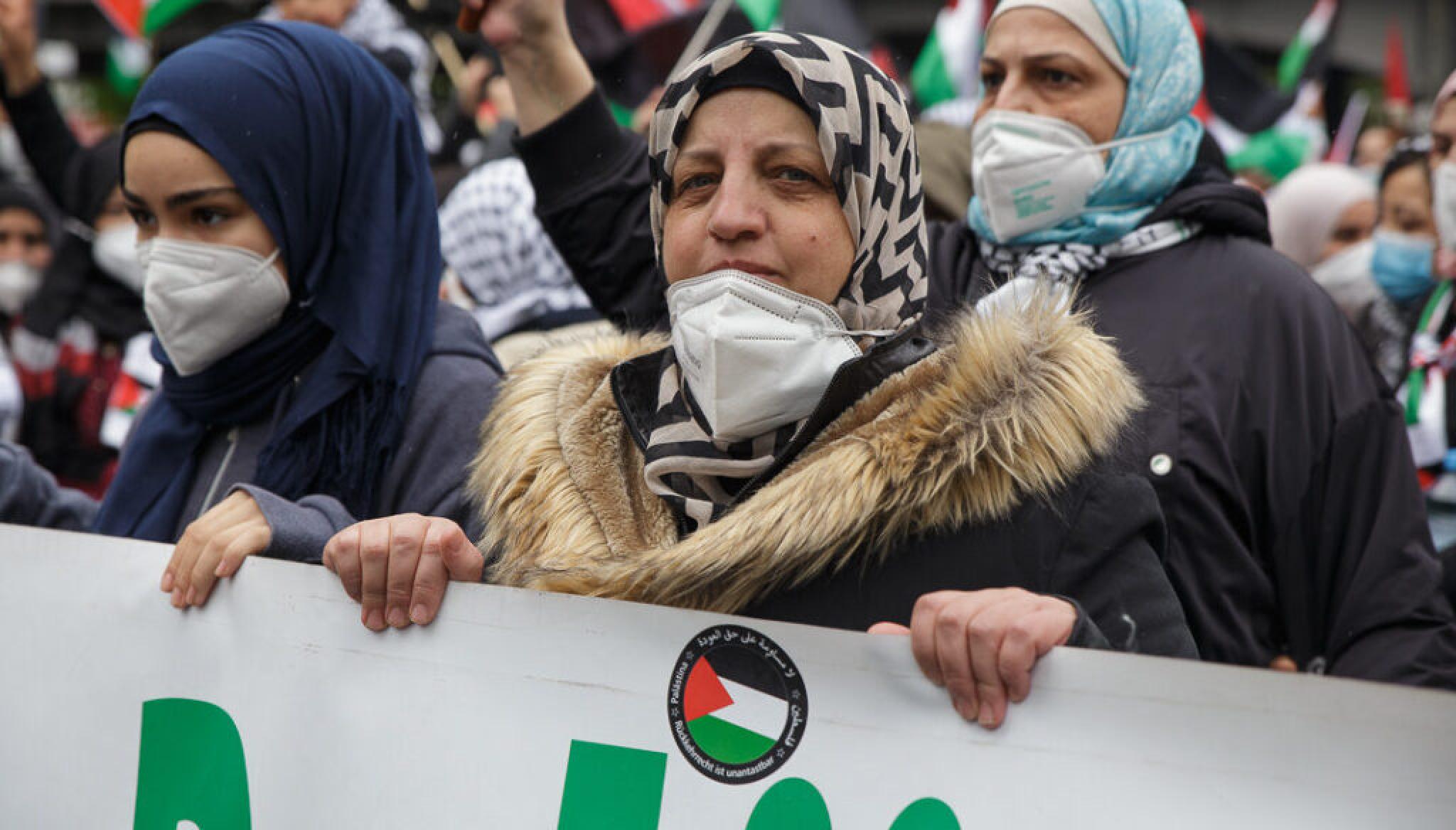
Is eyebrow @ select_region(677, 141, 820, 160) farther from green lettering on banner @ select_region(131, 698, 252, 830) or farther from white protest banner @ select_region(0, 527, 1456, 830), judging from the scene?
green lettering on banner @ select_region(131, 698, 252, 830)

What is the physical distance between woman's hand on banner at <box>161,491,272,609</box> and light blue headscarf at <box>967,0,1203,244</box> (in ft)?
5.01

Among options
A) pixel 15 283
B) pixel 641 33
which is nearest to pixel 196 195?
pixel 641 33

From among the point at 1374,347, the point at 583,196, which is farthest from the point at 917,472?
the point at 1374,347

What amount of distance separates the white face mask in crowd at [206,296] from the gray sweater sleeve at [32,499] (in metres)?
0.50

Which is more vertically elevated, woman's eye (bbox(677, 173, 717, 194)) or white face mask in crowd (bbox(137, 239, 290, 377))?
woman's eye (bbox(677, 173, 717, 194))

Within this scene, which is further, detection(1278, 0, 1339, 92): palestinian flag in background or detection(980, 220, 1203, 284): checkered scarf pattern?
detection(1278, 0, 1339, 92): palestinian flag in background

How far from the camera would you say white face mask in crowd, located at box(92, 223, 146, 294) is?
5566 mm

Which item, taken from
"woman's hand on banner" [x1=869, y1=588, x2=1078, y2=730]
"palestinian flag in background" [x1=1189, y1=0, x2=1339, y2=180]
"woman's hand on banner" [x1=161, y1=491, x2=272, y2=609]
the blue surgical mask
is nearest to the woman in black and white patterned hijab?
"woman's hand on banner" [x1=869, y1=588, x2=1078, y2=730]

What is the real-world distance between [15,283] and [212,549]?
5.10 meters

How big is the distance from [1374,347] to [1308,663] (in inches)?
71.5

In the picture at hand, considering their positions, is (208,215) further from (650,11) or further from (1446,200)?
(650,11)

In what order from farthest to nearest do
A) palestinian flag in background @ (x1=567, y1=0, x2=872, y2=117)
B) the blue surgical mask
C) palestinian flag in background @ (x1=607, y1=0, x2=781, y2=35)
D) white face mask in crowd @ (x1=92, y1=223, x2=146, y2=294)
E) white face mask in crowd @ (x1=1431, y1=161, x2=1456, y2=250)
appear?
palestinian flag in background @ (x1=567, y1=0, x2=872, y2=117)
palestinian flag in background @ (x1=607, y1=0, x2=781, y2=35)
white face mask in crowd @ (x1=92, y1=223, x2=146, y2=294)
the blue surgical mask
white face mask in crowd @ (x1=1431, y1=161, x2=1456, y2=250)

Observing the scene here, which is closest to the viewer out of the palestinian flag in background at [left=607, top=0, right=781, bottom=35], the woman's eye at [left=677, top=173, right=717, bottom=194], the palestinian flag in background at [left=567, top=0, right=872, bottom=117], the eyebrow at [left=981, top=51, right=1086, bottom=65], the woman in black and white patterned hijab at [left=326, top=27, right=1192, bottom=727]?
the woman in black and white patterned hijab at [left=326, top=27, right=1192, bottom=727]

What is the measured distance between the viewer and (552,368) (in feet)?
7.84
